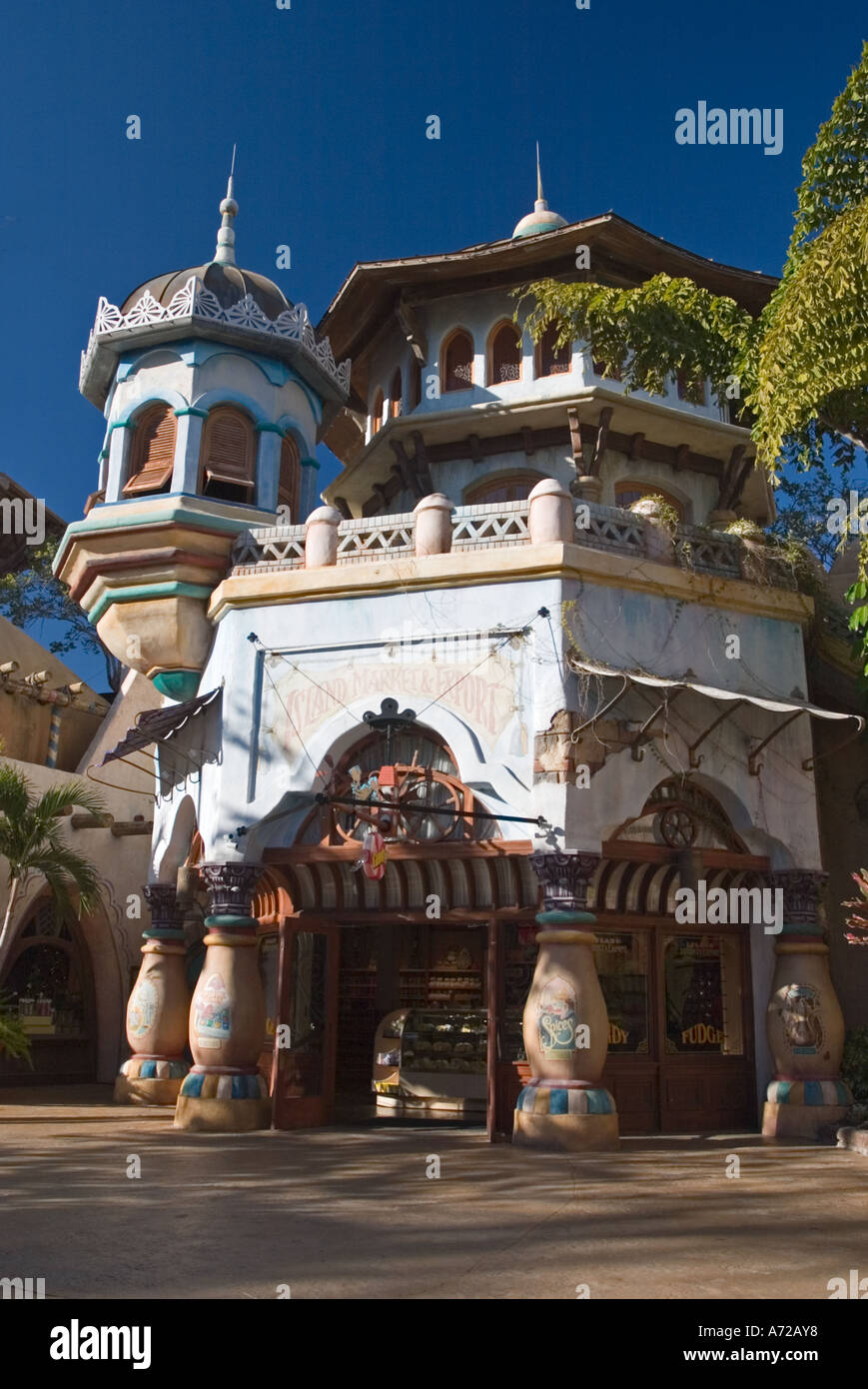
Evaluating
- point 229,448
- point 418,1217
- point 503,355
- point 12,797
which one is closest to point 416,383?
point 503,355

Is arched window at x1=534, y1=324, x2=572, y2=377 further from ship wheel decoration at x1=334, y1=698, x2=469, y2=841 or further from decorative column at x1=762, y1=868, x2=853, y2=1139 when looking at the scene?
decorative column at x1=762, y1=868, x2=853, y2=1139

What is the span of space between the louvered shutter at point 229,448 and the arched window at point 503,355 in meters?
4.75

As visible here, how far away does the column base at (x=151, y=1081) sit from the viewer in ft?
58.1

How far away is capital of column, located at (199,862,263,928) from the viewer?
15297mm

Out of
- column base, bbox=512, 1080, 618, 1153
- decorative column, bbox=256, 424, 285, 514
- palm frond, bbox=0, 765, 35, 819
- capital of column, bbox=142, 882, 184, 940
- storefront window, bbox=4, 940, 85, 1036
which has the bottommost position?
column base, bbox=512, 1080, 618, 1153

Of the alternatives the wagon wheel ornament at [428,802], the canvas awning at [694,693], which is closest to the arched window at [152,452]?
the wagon wheel ornament at [428,802]

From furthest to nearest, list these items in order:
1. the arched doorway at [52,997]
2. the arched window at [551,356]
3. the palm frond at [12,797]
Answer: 1. the arched doorway at [52,997]
2. the arched window at [551,356]
3. the palm frond at [12,797]

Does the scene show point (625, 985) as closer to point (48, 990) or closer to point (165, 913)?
point (165, 913)

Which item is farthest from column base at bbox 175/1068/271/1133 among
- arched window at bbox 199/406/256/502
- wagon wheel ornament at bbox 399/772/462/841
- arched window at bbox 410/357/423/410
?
arched window at bbox 410/357/423/410

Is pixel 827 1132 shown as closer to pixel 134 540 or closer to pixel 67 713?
pixel 134 540

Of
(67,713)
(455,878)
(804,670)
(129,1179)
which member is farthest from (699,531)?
(67,713)

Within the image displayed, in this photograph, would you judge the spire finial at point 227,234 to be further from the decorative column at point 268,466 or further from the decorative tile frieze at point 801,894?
the decorative tile frieze at point 801,894

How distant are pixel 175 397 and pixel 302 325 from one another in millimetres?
2480

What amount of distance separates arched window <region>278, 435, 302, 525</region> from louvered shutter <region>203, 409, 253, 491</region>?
0.80m
